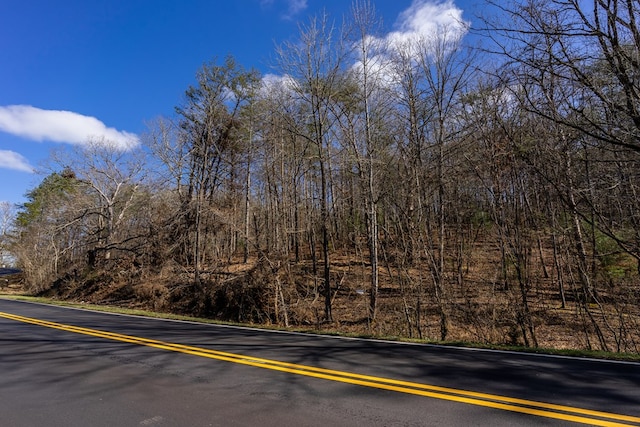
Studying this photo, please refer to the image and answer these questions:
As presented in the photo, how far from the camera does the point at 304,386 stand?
15.7ft

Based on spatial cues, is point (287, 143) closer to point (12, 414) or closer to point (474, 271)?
point (474, 271)

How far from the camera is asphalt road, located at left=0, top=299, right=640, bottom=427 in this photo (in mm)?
3811

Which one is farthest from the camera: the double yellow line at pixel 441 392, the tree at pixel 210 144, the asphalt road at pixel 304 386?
the tree at pixel 210 144

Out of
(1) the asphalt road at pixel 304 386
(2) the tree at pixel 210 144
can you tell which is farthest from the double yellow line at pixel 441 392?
(2) the tree at pixel 210 144

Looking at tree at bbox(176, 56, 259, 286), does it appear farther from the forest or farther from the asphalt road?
the asphalt road

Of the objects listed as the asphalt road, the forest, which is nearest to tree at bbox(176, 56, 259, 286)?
the forest

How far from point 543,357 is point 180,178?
22.8 meters

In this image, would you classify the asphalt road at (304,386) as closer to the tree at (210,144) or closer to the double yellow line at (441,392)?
the double yellow line at (441,392)

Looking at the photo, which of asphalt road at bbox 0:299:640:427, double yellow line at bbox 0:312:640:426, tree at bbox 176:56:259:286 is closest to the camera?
→ double yellow line at bbox 0:312:640:426

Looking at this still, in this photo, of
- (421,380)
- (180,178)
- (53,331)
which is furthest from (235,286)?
(421,380)

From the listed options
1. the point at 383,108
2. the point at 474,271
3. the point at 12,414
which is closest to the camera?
the point at 12,414

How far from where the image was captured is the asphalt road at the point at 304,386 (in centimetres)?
381

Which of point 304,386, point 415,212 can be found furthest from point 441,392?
point 415,212

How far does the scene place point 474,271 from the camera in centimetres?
2086
